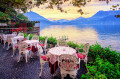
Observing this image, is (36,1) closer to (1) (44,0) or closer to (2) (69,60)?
(1) (44,0)

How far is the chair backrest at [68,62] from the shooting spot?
280 centimetres

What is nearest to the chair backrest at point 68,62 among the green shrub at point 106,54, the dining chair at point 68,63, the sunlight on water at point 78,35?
the dining chair at point 68,63

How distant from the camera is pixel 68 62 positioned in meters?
2.94

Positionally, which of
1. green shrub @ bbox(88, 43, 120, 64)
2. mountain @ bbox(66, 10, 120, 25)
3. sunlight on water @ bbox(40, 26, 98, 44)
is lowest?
sunlight on water @ bbox(40, 26, 98, 44)

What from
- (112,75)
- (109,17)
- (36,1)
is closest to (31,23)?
(36,1)

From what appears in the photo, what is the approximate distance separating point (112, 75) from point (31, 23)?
62.3ft

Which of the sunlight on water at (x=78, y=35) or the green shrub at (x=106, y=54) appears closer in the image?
the green shrub at (x=106, y=54)

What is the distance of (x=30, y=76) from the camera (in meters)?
3.62

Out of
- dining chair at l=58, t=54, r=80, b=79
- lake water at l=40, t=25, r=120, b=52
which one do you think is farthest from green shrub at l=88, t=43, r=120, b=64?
lake water at l=40, t=25, r=120, b=52

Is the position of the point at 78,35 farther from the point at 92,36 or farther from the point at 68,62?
the point at 68,62

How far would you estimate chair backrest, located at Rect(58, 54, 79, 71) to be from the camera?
2805 millimetres

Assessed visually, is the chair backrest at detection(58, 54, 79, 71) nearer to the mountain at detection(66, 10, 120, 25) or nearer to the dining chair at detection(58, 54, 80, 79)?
the dining chair at detection(58, 54, 80, 79)

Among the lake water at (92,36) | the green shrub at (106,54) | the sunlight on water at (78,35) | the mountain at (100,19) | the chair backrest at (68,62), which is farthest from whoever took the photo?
the mountain at (100,19)

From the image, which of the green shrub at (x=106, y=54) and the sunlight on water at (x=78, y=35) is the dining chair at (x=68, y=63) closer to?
the green shrub at (x=106, y=54)
